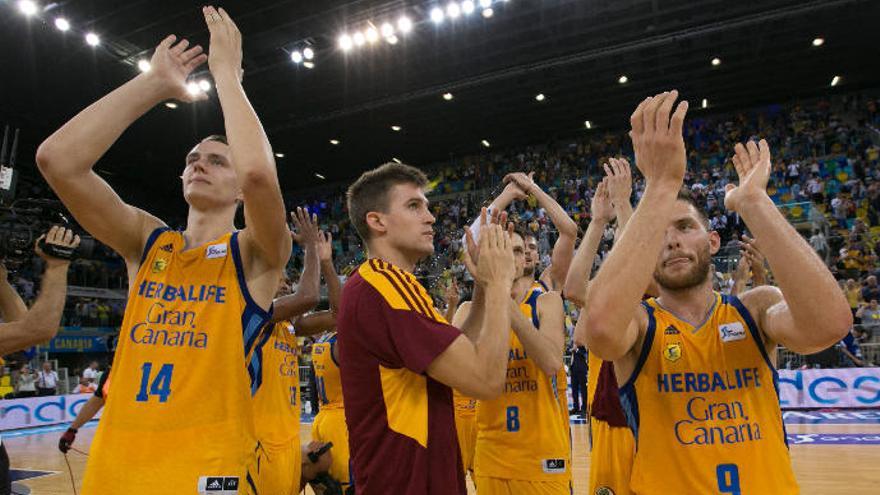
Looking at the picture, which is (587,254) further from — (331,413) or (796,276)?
(331,413)

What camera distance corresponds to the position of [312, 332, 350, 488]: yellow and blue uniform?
4.52 meters

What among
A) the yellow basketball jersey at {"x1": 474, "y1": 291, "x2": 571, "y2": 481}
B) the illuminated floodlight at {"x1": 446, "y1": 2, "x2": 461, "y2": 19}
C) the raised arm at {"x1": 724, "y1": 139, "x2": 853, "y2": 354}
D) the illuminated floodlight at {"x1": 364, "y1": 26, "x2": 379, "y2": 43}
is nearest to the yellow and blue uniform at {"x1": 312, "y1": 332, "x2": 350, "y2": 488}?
the yellow basketball jersey at {"x1": 474, "y1": 291, "x2": 571, "y2": 481}

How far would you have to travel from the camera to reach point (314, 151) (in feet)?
82.3

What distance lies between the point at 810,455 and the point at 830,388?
4643 millimetres

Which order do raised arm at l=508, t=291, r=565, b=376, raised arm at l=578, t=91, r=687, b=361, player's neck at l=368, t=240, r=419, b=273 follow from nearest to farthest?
1. raised arm at l=578, t=91, r=687, b=361
2. player's neck at l=368, t=240, r=419, b=273
3. raised arm at l=508, t=291, r=565, b=376

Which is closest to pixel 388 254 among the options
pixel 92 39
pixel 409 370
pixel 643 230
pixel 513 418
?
pixel 409 370

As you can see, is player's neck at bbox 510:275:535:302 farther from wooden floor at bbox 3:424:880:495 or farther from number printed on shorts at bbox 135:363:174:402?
wooden floor at bbox 3:424:880:495

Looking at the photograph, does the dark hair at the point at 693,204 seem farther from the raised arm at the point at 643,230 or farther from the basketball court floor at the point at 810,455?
the basketball court floor at the point at 810,455

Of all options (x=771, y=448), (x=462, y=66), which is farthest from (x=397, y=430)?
(x=462, y=66)

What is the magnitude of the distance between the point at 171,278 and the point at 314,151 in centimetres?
2352

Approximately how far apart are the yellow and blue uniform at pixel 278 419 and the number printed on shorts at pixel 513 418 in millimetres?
1446

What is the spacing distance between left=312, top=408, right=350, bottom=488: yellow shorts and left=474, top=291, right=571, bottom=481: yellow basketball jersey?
1.25 meters

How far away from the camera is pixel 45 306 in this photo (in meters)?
3.10

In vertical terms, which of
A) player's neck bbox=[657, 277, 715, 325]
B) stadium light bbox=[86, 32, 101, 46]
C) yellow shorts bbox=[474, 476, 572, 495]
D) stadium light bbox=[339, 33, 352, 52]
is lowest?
yellow shorts bbox=[474, 476, 572, 495]
